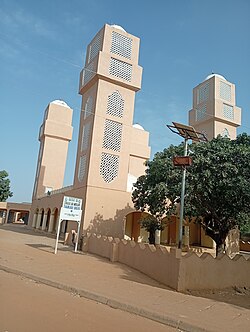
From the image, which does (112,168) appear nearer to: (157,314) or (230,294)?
(230,294)

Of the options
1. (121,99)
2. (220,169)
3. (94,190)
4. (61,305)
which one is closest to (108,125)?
(121,99)

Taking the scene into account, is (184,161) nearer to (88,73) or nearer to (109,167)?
(109,167)

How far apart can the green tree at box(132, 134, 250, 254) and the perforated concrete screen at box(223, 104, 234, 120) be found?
10.4 m

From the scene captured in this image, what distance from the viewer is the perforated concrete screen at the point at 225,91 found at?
24969 millimetres

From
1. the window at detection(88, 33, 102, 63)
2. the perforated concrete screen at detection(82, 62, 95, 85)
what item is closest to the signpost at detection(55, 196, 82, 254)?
the perforated concrete screen at detection(82, 62, 95, 85)

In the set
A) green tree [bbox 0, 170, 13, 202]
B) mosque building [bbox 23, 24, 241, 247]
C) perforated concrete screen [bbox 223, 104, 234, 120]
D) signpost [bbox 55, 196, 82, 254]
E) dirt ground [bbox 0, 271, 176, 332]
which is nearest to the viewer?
dirt ground [bbox 0, 271, 176, 332]

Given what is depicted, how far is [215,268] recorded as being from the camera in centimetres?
971

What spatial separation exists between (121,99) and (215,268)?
43.1ft

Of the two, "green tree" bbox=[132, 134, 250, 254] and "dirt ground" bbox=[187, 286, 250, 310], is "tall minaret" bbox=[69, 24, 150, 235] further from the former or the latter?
"dirt ground" bbox=[187, 286, 250, 310]

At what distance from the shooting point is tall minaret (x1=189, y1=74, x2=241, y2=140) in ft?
79.5

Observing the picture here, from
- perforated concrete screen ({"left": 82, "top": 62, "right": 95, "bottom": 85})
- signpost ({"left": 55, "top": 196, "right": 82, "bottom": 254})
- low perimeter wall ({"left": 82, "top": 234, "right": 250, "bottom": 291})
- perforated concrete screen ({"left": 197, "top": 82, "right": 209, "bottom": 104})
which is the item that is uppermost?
perforated concrete screen ({"left": 197, "top": 82, "right": 209, "bottom": 104})

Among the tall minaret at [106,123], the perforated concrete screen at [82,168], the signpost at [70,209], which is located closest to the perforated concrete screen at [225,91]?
the tall minaret at [106,123]

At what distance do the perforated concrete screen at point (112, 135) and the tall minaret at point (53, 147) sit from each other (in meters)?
13.1

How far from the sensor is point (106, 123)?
751 inches
